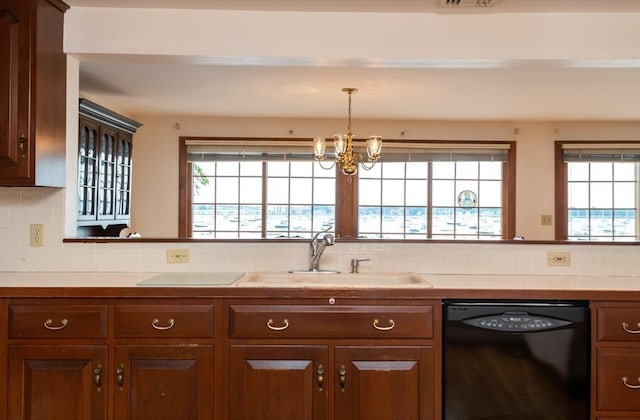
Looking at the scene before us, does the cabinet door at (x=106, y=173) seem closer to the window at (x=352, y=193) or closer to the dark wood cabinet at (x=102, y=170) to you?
the dark wood cabinet at (x=102, y=170)

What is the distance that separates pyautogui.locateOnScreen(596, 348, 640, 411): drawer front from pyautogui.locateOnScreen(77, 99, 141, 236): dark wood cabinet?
2.89 metres

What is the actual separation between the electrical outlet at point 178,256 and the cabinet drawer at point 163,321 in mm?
495

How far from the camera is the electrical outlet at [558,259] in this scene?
2186 millimetres

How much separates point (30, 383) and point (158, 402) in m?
0.50

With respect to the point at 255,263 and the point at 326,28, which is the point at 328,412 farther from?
the point at 326,28

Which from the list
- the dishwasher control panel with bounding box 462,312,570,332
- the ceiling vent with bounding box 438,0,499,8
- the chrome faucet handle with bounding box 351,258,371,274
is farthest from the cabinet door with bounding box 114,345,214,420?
the ceiling vent with bounding box 438,0,499,8

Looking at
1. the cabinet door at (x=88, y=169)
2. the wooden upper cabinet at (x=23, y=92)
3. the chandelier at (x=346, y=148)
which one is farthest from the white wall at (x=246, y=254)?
the chandelier at (x=346, y=148)

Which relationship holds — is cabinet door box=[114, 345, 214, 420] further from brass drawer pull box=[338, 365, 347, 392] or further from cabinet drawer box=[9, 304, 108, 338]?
brass drawer pull box=[338, 365, 347, 392]

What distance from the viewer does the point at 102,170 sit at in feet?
11.0

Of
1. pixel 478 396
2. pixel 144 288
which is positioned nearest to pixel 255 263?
pixel 144 288

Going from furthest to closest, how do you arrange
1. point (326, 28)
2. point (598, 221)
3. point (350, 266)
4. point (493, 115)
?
point (598, 221), point (493, 115), point (350, 266), point (326, 28)

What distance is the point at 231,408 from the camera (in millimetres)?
1718

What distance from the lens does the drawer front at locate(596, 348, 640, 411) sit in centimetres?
171

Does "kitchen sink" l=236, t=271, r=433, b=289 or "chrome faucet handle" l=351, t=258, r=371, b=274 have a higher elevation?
"chrome faucet handle" l=351, t=258, r=371, b=274
